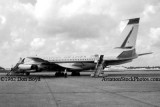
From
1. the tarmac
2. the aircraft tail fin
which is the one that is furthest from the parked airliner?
the tarmac

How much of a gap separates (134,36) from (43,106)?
2398cm

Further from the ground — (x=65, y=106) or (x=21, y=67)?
(x=21, y=67)

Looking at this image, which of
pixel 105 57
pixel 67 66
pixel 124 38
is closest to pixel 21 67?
pixel 67 66

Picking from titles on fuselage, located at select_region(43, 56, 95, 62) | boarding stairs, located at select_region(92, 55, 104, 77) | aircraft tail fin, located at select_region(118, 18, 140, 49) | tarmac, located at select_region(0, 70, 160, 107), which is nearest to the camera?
tarmac, located at select_region(0, 70, 160, 107)

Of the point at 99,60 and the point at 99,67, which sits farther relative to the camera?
the point at 99,60

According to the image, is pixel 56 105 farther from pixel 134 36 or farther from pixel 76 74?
pixel 76 74

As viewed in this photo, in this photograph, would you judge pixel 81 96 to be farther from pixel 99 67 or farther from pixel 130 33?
pixel 130 33

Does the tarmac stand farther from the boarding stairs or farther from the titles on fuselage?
the titles on fuselage

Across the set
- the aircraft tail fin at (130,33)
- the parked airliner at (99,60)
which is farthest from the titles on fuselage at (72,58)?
the aircraft tail fin at (130,33)

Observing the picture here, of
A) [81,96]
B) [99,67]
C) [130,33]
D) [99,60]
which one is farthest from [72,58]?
[81,96]

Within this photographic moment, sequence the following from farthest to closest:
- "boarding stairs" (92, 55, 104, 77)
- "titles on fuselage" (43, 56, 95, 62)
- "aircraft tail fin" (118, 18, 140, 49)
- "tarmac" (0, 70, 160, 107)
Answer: "titles on fuselage" (43, 56, 95, 62)
"aircraft tail fin" (118, 18, 140, 49)
"boarding stairs" (92, 55, 104, 77)
"tarmac" (0, 70, 160, 107)

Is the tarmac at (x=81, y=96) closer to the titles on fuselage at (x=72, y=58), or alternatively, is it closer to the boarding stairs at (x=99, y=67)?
the boarding stairs at (x=99, y=67)

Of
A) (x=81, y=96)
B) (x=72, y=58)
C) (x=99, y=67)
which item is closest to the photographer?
(x=81, y=96)

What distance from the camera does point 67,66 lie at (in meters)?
31.2
